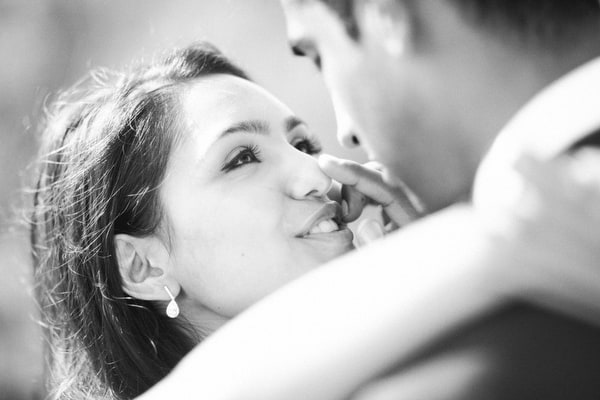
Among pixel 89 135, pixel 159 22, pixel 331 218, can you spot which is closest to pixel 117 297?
pixel 89 135

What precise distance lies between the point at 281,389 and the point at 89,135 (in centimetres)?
130

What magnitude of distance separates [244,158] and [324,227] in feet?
0.76

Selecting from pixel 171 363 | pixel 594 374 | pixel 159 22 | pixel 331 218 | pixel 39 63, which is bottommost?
pixel 171 363

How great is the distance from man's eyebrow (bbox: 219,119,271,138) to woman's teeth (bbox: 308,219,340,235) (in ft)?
0.81

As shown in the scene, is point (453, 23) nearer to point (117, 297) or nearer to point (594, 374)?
point (594, 374)

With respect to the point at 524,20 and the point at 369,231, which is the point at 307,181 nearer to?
the point at 369,231

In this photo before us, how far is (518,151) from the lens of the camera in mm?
748

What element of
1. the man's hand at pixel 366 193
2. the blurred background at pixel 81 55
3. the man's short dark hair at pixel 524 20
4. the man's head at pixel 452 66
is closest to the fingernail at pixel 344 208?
the man's hand at pixel 366 193

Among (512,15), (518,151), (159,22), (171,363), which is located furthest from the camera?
(159,22)

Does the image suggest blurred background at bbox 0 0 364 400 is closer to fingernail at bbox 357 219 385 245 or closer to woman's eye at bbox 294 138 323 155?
woman's eye at bbox 294 138 323 155

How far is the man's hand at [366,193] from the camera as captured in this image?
1.67m

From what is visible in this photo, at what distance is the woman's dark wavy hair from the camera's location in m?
1.84

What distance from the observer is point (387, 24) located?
3.23 ft

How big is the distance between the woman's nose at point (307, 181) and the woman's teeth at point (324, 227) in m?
0.06
